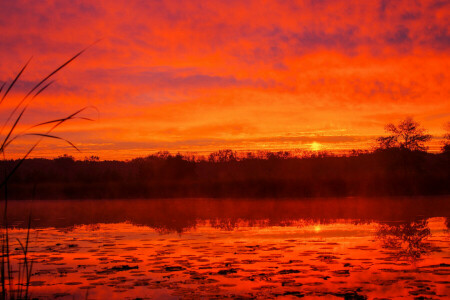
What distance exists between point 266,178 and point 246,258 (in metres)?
24.3

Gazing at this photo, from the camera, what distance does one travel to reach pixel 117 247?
11.9 m

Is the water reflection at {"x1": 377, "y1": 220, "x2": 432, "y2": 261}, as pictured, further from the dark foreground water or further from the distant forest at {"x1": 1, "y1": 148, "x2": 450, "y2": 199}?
the distant forest at {"x1": 1, "y1": 148, "x2": 450, "y2": 199}

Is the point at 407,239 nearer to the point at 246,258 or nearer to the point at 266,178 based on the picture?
the point at 246,258

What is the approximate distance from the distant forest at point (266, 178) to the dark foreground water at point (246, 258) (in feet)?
9.57

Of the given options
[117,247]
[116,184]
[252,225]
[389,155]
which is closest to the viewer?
[117,247]

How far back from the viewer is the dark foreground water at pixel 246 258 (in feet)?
23.5

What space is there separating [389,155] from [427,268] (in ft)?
139

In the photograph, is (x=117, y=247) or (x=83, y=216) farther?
(x=83, y=216)

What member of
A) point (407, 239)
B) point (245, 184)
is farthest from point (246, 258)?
point (245, 184)

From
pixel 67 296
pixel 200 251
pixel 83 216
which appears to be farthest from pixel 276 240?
pixel 83 216

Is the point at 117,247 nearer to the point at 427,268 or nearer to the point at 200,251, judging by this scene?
the point at 200,251

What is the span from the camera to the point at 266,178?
3397cm

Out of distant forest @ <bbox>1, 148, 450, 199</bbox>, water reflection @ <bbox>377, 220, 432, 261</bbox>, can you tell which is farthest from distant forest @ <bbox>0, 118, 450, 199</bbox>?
water reflection @ <bbox>377, 220, 432, 261</bbox>

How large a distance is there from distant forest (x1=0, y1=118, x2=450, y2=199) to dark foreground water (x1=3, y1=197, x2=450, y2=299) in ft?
9.57
